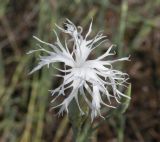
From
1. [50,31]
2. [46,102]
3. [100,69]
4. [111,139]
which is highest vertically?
[50,31]

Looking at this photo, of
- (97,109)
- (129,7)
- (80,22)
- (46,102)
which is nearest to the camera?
(97,109)

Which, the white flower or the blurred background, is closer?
the white flower

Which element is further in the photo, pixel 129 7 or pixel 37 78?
pixel 129 7

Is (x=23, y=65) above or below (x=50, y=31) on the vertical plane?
below

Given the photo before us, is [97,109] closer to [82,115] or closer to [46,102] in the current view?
[82,115]

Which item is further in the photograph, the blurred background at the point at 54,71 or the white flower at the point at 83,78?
the blurred background at the point at 54,71

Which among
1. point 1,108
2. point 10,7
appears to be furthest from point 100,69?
point 10,7

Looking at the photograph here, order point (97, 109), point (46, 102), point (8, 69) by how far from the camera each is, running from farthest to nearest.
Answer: point (8, 69), point (46, 102), point (97, 109)

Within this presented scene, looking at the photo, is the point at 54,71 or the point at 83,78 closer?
the point at 83,78
